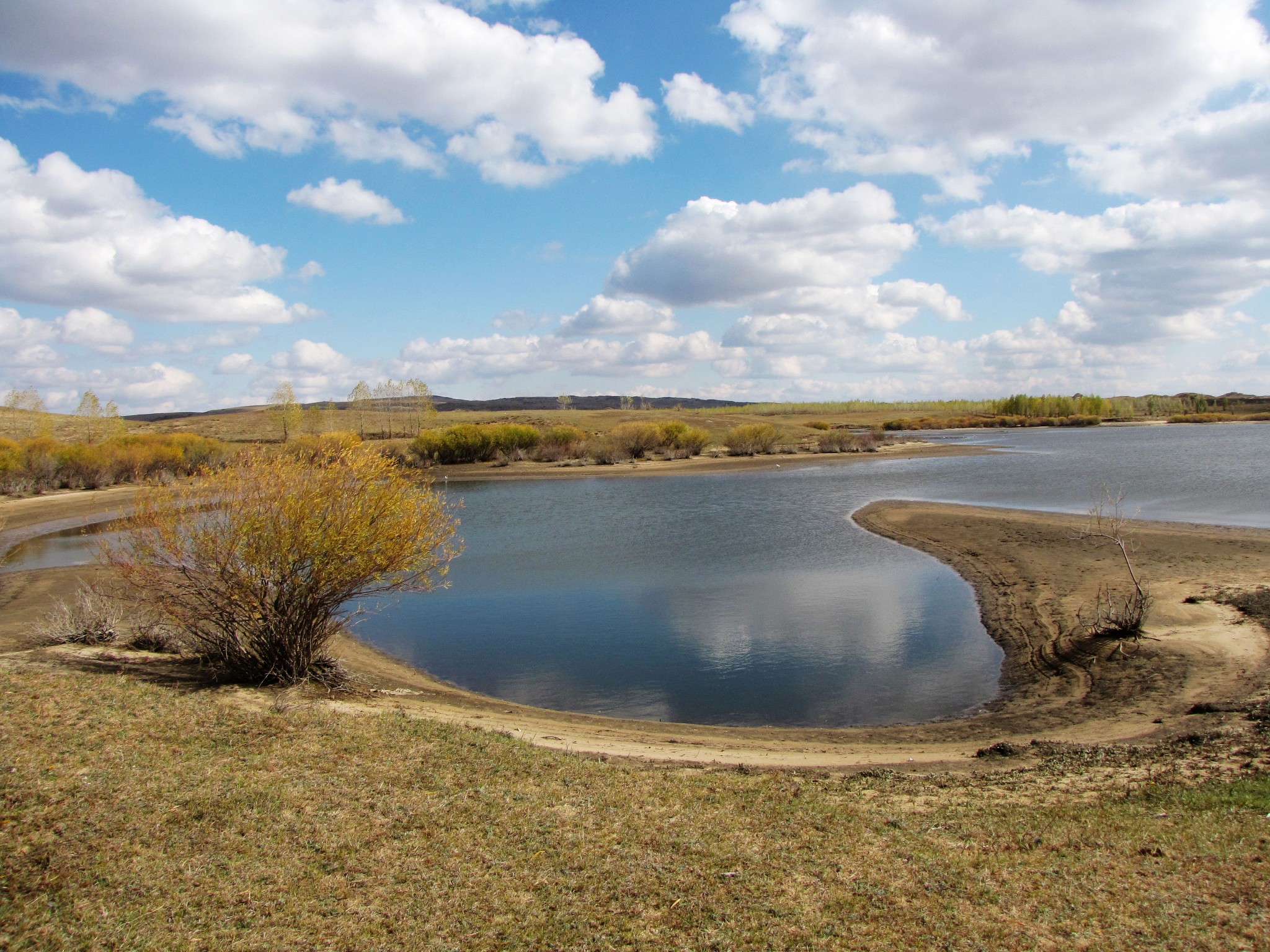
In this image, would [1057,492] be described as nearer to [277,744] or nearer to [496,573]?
[496,573]

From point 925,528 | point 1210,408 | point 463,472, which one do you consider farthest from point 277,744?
point 1210,408

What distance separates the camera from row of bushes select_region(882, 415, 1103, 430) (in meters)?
135

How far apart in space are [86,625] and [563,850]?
10905mm

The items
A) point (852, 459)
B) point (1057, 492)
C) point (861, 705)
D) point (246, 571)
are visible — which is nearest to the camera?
point (246, 571)

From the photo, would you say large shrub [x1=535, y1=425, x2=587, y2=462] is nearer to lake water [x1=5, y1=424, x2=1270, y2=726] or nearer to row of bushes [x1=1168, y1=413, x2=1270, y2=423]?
lake water [x1=5, y1=424, x2=1270, y2=726]

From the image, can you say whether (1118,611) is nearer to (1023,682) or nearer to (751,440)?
(1023,682)

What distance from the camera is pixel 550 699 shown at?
13.7 metres

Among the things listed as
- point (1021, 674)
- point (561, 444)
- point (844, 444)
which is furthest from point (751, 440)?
point (1021, 674)

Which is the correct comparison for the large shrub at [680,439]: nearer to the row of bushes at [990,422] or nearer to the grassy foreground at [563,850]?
the row of bushes at [990,422]

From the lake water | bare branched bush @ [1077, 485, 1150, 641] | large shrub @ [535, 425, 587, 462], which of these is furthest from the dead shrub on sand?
large shrub @ [535, 425, 587, 462]

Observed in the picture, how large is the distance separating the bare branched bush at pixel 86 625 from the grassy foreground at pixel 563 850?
14.2 ft

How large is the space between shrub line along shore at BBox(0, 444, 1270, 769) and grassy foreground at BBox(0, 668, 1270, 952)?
156 centimetres

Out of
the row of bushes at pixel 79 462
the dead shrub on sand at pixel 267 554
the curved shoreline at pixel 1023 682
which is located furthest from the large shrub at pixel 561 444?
the dead shrub on sand at pixel 267 554

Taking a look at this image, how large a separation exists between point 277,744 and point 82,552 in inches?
1045
